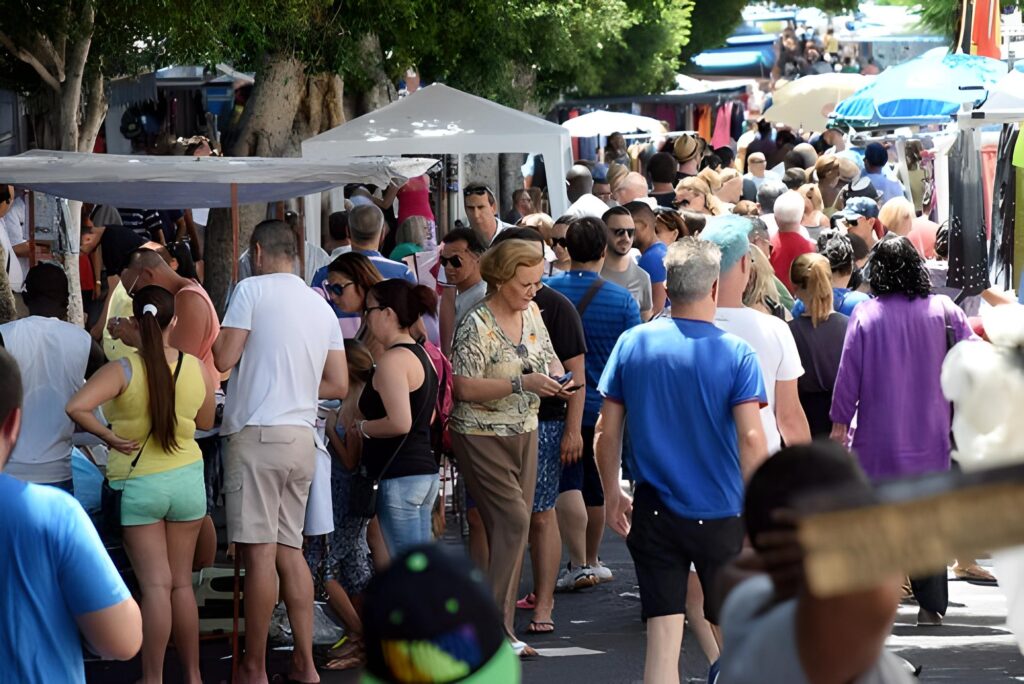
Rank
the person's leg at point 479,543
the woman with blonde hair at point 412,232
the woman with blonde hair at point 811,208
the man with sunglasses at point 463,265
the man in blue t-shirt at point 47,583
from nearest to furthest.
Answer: the man in blue t-shirt at point 47,583
the person's leg at point 479,543
the man with sunglasses at point 463,265
the woman with blonde hair at point 412,232
the woman with blonde hair at point 811,208

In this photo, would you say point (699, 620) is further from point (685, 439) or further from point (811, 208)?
point (811, 208)

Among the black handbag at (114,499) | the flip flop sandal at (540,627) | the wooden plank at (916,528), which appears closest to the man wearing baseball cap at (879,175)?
the flip flop sandal at (540,627)

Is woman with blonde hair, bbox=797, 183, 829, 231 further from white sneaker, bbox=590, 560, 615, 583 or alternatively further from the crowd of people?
white sneaker, bbox=590, 560, 615, 583

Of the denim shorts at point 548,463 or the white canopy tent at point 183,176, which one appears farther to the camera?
the denim shorts at point 548,463

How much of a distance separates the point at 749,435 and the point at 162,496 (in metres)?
2.44

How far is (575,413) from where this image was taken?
8234 millimetres

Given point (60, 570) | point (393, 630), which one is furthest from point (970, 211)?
point (393, 630)

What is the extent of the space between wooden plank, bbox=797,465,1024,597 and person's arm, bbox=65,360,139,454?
17.4ft

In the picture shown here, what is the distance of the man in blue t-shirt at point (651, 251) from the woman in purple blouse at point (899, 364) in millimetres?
2209

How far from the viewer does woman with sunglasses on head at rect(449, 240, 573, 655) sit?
7.48 m

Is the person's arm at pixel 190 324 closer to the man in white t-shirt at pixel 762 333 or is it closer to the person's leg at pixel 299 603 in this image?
the person's leg at pixel 299 603

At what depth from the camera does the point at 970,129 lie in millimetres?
10703

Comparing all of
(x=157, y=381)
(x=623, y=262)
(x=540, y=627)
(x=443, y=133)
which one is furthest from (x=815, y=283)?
(x=443, y=133)

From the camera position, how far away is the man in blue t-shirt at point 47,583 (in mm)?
3615
